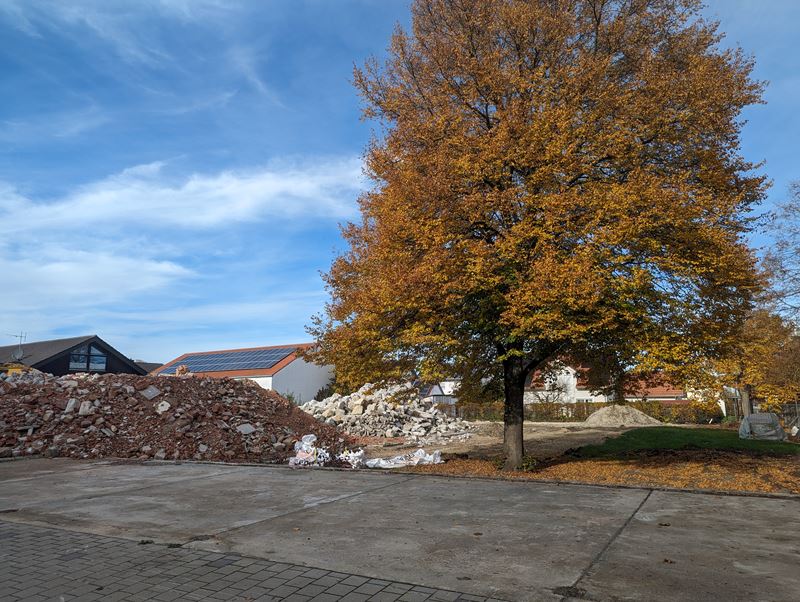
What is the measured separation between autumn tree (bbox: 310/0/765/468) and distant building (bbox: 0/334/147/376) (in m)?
36.2

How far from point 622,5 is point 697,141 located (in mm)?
4008

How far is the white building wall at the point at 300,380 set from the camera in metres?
40.9

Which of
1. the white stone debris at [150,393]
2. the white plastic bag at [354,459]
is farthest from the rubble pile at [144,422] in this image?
the white plastic bag at [354,459]

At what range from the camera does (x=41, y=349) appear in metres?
42.7

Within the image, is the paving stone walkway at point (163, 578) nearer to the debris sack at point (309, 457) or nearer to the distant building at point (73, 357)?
the debris sack at point (309, 457)

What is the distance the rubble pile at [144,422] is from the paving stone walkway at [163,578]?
30.7ft

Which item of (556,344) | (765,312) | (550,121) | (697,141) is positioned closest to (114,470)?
(556,344)

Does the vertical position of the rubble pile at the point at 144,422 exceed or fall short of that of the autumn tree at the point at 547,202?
it falls short

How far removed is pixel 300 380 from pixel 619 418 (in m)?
23.8

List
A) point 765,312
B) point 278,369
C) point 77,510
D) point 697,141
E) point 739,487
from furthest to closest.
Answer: point 278,369 < point 765,312 < point 697,141 < point 739,487 < point 77,510

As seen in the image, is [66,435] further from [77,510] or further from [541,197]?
[541,197]

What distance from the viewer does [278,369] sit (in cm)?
4075

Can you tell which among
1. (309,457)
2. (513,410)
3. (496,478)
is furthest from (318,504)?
(309,457)

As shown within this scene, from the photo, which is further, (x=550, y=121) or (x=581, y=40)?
(x=581, y=40)
